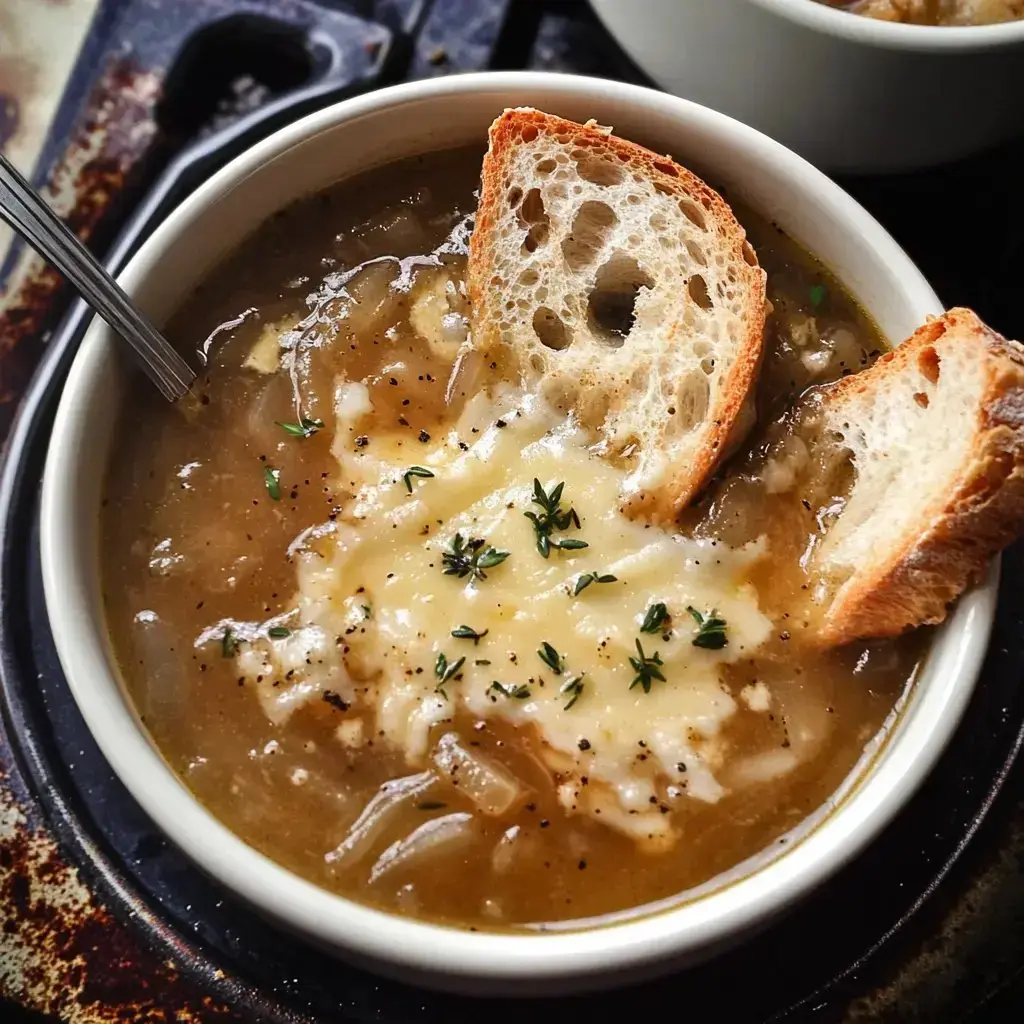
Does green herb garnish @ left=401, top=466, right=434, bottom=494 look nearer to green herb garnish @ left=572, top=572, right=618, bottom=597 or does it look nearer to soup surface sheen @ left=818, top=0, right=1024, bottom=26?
green herb garnish @ left=572, top=572, right=618, bottom=597

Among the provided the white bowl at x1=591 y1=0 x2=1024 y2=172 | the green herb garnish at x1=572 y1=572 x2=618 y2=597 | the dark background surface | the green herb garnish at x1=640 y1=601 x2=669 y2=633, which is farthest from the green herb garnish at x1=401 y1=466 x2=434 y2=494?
the white bowl at x1=591 y1=0 x2=1024 y2=172

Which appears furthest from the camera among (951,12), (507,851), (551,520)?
(951,12)

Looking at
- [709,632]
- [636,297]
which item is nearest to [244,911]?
[709,632]

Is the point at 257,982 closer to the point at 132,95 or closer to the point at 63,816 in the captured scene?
the point at 63,816

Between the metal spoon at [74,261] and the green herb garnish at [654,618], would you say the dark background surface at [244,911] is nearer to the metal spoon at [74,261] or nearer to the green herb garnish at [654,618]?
the metal spoon at [74,261]

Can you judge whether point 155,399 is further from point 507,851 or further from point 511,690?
point 507,851

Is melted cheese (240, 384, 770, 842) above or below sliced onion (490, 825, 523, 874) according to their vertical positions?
above
